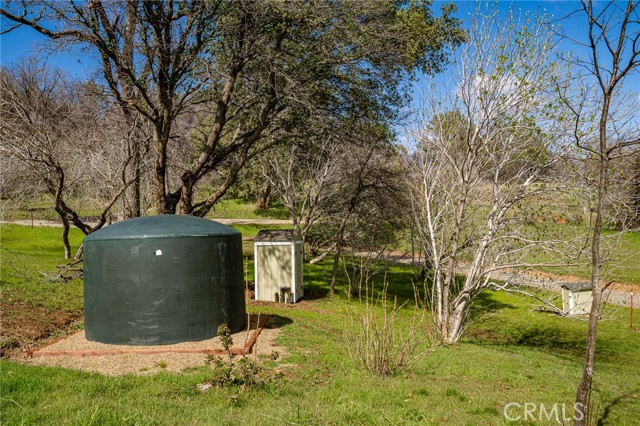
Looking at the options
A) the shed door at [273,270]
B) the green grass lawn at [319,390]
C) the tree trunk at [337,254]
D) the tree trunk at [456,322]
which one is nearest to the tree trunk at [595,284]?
the green grass lawn at [319,390]

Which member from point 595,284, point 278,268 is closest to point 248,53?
point 278,268

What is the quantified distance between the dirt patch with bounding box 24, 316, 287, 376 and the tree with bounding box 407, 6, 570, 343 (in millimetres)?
4128

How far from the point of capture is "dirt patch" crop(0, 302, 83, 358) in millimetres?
7340

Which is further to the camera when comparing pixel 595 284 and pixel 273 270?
pixel 273 270

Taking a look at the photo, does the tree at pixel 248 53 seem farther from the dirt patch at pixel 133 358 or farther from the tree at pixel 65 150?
the dirt patch at pixel 133 358

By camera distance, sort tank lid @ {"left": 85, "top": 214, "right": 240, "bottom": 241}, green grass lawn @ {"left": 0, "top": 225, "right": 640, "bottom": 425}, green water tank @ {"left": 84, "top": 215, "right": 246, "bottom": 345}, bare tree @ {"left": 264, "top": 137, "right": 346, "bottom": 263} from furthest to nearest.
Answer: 1. bare tree @ {"left": 264, "top": 137, "right": 346, "bottom": 263}
2. tank lid @ {"left": 85, "top": 214, "right": 240, "bottom": 241}
3. green water tank @ {"left": 84, "top": 215, "right": 246, "bottom": 345}
4. green grass lawn @ {"left": 0, "top": 225, "right": 640, "bottom": 425}

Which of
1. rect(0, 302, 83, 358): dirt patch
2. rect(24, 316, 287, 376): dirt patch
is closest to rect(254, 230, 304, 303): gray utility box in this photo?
rect(0, 302, 83, 358): dirt patch

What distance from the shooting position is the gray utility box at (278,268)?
15.8m

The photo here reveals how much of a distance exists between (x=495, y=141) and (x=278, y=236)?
26.5 feet

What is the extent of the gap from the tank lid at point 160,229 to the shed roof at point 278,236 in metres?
7.42

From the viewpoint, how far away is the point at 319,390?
225 inches

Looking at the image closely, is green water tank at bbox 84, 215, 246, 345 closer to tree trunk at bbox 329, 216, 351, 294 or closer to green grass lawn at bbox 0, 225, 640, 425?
green grass lawn at bbox 0, 225, 640, 425

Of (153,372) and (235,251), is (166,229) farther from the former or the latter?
(153,372)

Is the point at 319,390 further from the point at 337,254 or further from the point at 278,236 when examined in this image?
the point at 337,254
